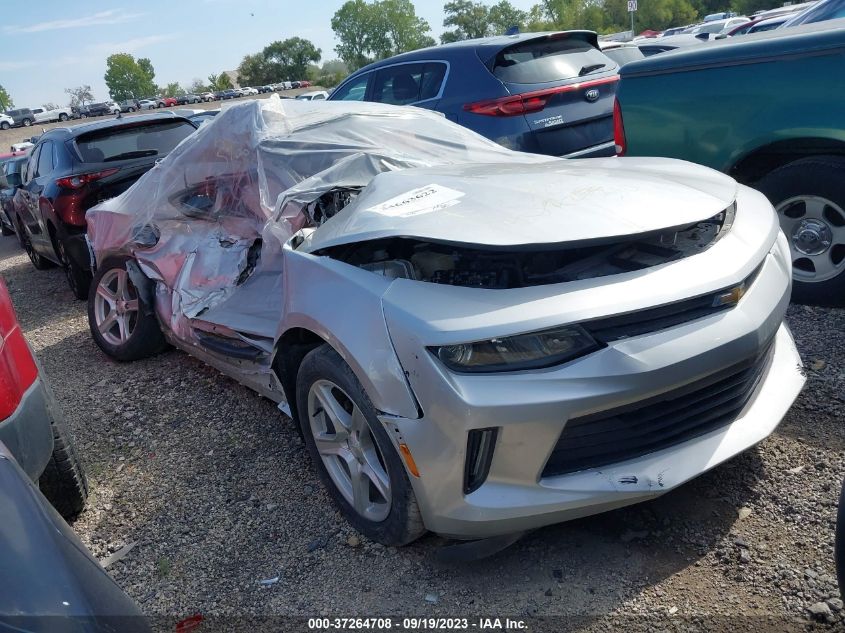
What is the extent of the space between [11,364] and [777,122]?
3.80m

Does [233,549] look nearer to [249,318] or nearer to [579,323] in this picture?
[249,318]

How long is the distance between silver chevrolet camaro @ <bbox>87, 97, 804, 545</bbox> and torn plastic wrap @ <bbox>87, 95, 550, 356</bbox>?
0.13 ft

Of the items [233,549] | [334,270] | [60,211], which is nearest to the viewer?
[334,270]

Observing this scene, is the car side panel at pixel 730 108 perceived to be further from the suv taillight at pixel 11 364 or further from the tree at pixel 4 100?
the tree at pixel 4 100

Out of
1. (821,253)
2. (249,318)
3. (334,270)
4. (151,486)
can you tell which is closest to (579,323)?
(334,270)

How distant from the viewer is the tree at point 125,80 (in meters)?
114

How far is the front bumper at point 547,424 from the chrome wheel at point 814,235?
6.53 ft

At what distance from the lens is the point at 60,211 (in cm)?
663

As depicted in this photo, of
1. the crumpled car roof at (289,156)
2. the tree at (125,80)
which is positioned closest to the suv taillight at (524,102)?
the crumpled car roof at (289,156)

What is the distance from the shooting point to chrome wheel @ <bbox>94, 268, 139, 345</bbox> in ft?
15.4

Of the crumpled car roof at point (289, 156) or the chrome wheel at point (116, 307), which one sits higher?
the crumpled car roof at point (289, 156)

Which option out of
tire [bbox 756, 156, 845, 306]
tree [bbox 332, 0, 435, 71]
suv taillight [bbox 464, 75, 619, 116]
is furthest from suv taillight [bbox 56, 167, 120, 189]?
tree [bbox 332, 0, 435, 71]

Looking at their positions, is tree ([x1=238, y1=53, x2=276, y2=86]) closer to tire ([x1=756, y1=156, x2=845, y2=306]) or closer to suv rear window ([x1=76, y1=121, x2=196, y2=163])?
suv rear window ([x1=76, y1=121, x2=196, y2=163])

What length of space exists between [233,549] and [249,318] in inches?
46.5
